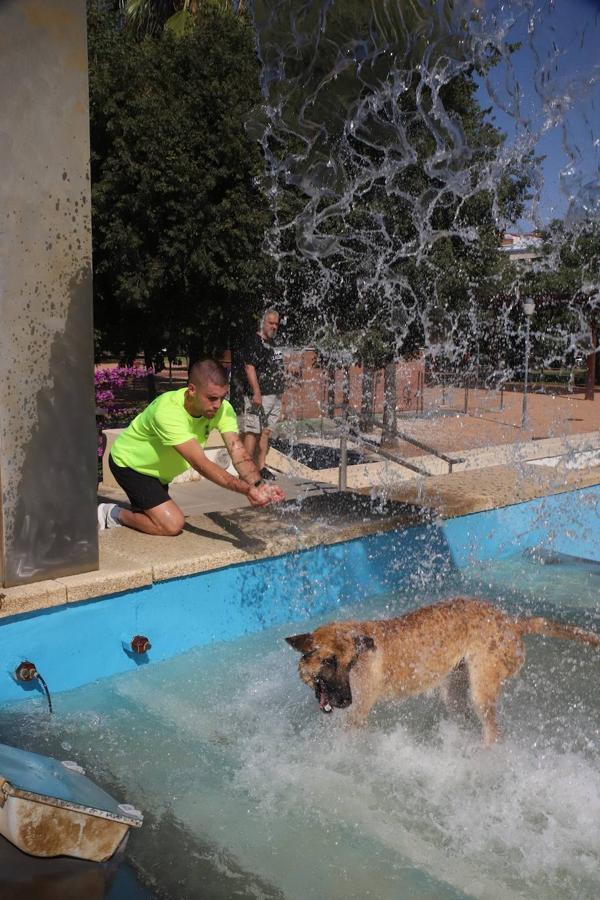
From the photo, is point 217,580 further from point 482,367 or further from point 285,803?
point 482,367

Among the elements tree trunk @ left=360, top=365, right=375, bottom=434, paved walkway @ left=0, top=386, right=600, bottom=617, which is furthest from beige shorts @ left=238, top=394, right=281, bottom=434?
tree trunk @ left=360, top=365, right=375, bottom=434

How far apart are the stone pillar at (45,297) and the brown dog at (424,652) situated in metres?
1.91

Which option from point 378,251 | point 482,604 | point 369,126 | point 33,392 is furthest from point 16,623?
point 378,251

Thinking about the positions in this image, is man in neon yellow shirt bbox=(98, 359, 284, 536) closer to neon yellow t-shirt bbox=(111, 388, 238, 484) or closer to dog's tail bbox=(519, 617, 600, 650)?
neon yellow t-shirt bbox=(111, 388, 238, 484)

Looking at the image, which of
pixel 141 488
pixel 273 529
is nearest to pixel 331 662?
pixel 273 529

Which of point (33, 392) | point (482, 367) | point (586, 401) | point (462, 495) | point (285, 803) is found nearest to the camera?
point (285, 803)

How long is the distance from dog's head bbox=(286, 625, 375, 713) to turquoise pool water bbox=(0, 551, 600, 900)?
1.50 feet

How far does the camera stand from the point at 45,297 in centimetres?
482

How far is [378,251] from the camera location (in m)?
13.5

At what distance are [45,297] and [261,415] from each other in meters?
6.14

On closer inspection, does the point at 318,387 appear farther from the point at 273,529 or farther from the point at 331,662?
the point at 331,662

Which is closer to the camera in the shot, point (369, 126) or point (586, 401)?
point (369, 126)

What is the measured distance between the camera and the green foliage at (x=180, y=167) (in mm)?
12344

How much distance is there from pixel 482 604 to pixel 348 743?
1082mm
